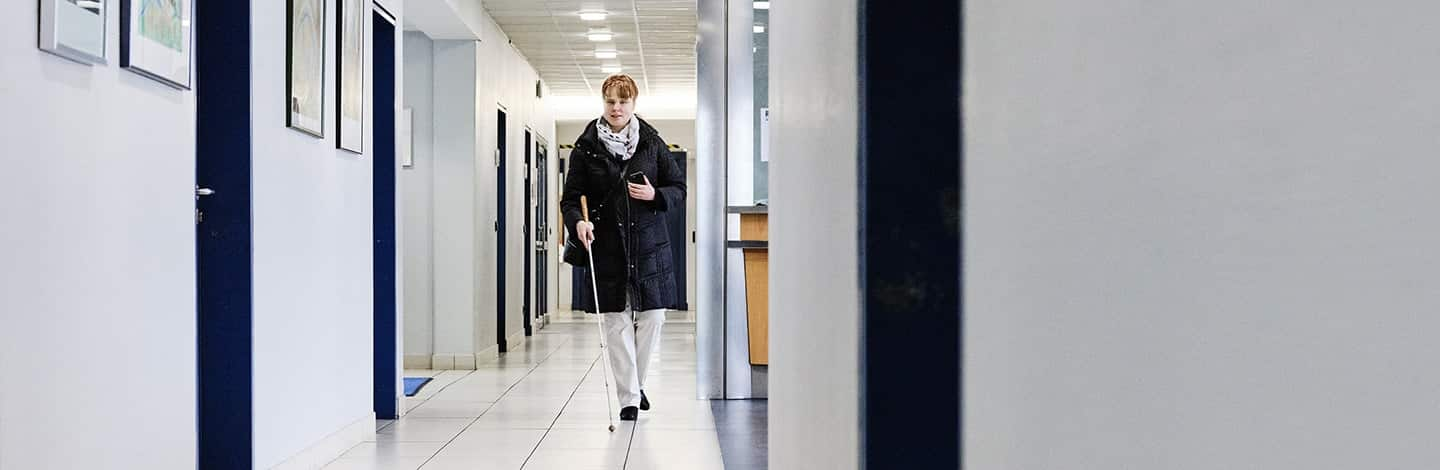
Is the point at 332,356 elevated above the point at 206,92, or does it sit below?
below

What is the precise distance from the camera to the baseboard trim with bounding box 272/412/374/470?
413cm

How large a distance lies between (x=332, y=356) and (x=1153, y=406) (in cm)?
416

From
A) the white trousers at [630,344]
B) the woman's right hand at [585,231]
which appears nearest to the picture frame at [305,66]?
the woman's right hand at [585,231]

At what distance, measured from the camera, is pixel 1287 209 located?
54 centimetres

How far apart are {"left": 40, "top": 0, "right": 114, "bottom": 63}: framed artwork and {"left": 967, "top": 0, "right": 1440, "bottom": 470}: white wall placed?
207 centimetres

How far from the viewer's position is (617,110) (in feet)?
18.0

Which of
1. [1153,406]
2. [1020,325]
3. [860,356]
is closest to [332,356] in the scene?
[860,356]

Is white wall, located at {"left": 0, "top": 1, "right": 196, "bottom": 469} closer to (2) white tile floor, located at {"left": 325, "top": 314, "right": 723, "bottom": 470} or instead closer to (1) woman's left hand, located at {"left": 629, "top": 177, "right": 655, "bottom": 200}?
(2) white tile floor, located at {"left": 325, "top": 314, "right": 723, "bottom": 470}

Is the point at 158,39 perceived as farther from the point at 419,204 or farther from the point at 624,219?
the point at 419,204

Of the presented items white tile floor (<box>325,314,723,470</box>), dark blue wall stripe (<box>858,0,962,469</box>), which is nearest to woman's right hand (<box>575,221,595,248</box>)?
white tile floor (<box>325,314,723,470</box>)

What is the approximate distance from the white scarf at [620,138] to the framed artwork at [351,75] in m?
1.05

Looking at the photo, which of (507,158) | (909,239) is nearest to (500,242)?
(507,158)

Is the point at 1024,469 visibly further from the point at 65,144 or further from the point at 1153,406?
the point at 65,144

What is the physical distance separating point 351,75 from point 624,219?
1319 mm
